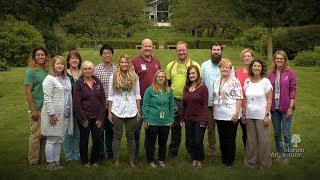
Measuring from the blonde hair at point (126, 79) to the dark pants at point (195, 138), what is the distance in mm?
1052

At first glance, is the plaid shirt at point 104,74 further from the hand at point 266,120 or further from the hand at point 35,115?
the hand at point 266,120

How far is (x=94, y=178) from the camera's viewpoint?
6.69 metres

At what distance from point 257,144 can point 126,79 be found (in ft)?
7.18

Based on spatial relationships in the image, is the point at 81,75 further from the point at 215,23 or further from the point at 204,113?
the point at 215,23

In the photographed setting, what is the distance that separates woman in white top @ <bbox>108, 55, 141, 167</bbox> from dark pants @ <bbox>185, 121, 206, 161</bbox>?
0.82m

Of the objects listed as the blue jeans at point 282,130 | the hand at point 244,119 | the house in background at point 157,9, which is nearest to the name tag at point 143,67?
the hand at point 244,119

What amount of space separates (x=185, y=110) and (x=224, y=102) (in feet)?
1.99

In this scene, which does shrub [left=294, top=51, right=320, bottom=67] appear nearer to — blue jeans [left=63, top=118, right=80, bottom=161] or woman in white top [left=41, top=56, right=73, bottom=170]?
blue jeans [left=63, top=118, right=80, bottom=161]

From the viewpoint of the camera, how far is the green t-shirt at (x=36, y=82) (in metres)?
7.10

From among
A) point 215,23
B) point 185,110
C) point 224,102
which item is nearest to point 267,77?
point 224,102

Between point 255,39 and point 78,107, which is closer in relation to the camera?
point 78,107

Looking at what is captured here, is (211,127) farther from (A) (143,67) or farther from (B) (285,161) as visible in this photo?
(A) (143,67)

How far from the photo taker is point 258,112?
7.04m

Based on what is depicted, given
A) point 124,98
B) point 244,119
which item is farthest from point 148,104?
point 244,119
